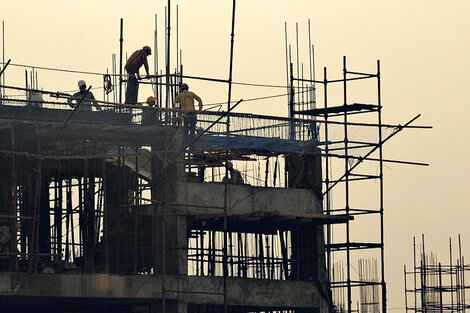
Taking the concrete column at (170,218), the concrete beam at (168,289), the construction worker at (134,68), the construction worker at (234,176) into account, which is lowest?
the concrete beam at (168,289)

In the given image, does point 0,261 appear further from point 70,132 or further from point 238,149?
point 238,149

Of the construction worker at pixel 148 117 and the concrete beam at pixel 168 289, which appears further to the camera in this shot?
the construction worker at pixel 148 117

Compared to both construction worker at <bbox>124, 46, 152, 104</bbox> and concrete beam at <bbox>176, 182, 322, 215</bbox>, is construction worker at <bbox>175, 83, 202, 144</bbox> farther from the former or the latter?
concrete beam at <bbox>176, 182, 322, 215</bbox>

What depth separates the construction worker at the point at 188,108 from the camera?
1891 inches

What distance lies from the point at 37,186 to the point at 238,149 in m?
7.63

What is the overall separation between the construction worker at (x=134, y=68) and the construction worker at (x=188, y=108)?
4.96 ft

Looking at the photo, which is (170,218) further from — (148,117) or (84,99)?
(84,99)

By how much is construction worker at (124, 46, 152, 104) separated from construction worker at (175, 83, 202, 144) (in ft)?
4.96

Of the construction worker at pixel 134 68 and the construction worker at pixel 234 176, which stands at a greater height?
the construction worker at pixel 134 68

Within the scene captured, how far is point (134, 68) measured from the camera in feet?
163

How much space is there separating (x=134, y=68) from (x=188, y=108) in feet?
8.51

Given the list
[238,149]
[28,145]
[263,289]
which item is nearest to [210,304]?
[263,289]

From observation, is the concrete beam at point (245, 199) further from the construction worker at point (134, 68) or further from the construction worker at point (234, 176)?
the construction worker at point (134, 68)

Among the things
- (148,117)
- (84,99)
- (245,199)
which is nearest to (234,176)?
(245,199)
